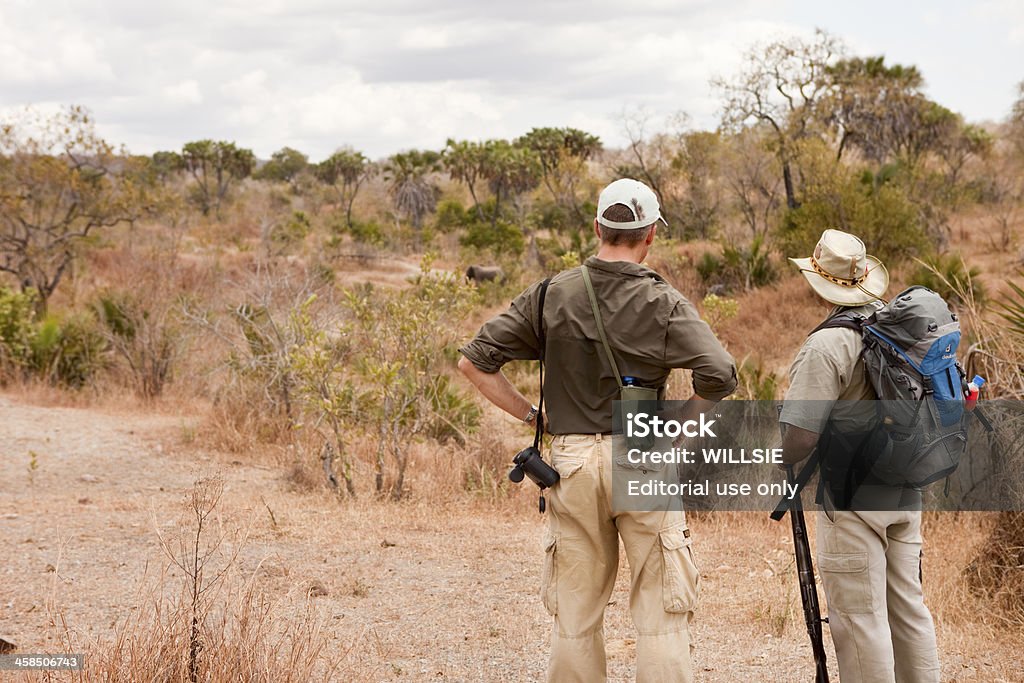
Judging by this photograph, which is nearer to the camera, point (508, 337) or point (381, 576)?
point (508, 337)

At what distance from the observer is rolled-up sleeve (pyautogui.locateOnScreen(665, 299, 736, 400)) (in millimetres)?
3006

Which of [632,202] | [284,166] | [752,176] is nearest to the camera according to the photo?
[632,202]

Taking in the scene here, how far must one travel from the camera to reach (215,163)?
175 ft

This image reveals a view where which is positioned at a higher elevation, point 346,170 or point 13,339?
point 346,170

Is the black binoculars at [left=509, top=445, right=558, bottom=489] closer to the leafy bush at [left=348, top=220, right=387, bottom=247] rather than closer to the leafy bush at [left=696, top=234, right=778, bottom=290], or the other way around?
the leafy bush at [left=696, top=234, right=778, bottom=290]

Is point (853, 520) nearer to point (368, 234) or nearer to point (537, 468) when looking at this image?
point (537, 468)

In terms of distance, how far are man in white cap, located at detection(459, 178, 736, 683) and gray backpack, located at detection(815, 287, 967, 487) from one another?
0.49m

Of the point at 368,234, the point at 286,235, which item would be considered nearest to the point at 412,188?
the point at 368,234

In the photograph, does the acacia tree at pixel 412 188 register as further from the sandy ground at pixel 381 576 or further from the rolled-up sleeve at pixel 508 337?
the rolled-up sleeve at pixel 508 337

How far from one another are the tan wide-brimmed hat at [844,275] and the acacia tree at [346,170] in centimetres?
4722

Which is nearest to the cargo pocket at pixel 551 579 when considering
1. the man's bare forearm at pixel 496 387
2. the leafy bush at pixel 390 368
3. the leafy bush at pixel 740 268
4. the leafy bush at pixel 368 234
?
the man's bare forearm at pixel 496 387

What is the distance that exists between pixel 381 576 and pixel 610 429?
299 centimetres

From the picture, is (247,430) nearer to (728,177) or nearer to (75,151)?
(75,151)

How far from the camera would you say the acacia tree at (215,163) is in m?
51.9
